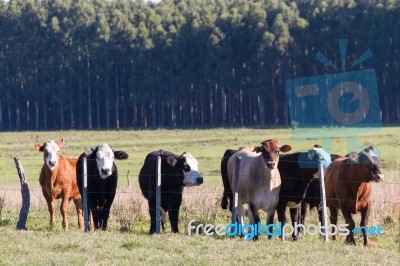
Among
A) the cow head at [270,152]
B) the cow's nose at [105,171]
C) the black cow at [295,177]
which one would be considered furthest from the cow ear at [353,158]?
the cow's nose at [105,171]

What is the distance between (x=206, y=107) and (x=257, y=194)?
75.2 metres

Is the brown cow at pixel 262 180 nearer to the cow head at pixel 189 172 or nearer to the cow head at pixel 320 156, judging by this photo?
the cow head at pixel 320 156

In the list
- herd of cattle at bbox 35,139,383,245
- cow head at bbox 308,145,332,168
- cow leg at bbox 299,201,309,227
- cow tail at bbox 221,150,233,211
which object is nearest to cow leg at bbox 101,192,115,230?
herd of cattle at bbox 35,139,383,245

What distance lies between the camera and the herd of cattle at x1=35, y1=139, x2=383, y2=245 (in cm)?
1424

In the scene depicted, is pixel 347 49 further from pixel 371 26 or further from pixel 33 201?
pixel 33 201

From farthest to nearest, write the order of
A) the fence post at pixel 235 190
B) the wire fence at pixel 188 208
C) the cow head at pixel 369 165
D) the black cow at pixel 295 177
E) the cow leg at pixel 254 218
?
1. the wire fence at pixel 188 208
2. the black cow at pixel 295 177
3. the fence post at pixel 235 190
4. the cow leg at pixel 254 218
5. the cow head at pixel 369 165

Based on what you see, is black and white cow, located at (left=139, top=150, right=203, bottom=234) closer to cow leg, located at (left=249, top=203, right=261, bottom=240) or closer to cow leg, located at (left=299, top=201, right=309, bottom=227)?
cow leg, located at (left=249, top=203, right=261, bottom=240)

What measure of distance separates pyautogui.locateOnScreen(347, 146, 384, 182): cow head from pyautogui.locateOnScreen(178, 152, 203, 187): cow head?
9.94ft

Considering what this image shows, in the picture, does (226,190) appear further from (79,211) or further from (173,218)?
(79,211)

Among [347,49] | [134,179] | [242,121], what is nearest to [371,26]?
[347,49]

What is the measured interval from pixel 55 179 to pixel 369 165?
629 cm

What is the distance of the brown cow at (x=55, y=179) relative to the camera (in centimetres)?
1636

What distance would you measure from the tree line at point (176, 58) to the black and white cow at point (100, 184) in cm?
6335

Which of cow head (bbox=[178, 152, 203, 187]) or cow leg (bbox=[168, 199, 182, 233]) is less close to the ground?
cow head (bbox=[178, 152, 203, 187])
